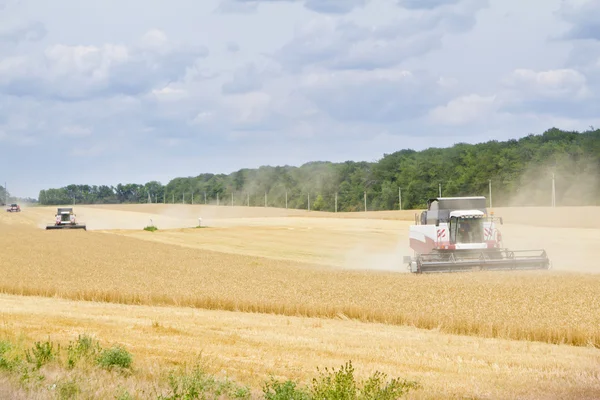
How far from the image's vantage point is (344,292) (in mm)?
21328

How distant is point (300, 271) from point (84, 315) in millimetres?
12231

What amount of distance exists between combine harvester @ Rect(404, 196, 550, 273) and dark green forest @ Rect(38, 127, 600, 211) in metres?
63.2

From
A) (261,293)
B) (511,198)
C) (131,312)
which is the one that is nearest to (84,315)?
(131,312)

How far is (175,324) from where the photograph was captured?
53.2ft

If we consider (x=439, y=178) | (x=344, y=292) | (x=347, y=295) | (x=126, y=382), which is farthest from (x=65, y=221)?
(x=439, y=178)

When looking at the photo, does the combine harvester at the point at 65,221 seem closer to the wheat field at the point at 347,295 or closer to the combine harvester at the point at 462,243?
the wheat field at the point at 347,295

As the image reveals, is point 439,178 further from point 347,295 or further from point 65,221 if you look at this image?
point 347,295

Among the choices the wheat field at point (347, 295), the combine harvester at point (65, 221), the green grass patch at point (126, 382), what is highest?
the combine harvester at point (65, 221)

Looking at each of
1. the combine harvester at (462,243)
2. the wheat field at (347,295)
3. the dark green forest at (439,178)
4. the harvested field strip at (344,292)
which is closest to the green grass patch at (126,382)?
the wheat field at (347,295)

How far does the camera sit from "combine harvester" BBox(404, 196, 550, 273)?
26.9 meters

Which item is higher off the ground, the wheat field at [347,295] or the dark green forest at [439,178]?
the dark green forest at [439,178]

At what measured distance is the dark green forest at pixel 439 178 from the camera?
304 ft

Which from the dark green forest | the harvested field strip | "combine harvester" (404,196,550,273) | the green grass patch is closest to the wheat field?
the harvested field strip

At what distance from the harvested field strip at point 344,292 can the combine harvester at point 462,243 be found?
109cm
